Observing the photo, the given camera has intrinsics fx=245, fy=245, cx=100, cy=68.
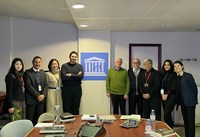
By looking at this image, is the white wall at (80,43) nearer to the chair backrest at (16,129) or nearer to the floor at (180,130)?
the floor at (180,130)

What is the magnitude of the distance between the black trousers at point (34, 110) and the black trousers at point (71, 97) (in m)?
0.53

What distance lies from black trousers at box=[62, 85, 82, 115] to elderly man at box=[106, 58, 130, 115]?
69 centimetres

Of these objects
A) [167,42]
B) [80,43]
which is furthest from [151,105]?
[80,43]

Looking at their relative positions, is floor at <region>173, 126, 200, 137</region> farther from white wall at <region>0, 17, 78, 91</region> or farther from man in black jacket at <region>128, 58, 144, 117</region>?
white wall at <region>0, 17, 78, 91</region>

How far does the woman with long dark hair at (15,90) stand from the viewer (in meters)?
4.12

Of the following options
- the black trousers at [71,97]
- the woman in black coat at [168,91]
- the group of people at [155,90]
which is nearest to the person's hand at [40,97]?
the black trousers at [71,97]

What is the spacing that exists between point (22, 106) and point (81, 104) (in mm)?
1602

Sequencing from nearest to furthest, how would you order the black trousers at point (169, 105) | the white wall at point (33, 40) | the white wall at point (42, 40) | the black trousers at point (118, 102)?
the black trousers at point (169, 105), the black trousers at point (118, 102), the white wall at point (33, 40), the white wall at point (42, 40)

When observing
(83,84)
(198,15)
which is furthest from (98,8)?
(83,84)

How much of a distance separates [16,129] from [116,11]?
2.18 meters

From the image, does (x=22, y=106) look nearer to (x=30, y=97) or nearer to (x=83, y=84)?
(x=30, y=97)

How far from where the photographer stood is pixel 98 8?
351cm

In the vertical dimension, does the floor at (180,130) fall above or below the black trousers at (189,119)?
below

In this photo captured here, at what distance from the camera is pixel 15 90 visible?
13.8 feet
